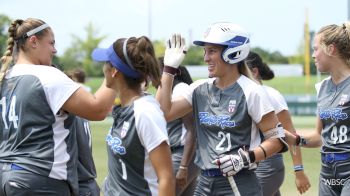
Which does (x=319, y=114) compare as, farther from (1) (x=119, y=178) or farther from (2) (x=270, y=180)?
(1) (x=119, y=178)

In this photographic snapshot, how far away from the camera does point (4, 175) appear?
5.46m

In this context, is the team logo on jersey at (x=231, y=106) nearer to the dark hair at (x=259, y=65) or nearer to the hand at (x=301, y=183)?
the hand at (x=301, y=183)

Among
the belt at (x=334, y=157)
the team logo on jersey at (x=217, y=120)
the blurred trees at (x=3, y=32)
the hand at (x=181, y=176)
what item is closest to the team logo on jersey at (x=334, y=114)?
the belt at (x=334, y=157)

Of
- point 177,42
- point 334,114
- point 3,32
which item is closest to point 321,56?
point 334,114

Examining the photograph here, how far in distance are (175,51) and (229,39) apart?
19.2 inches

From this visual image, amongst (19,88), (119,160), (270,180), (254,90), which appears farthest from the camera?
(270,180)

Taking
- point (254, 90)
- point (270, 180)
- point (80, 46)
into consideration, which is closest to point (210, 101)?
point (254, 90)

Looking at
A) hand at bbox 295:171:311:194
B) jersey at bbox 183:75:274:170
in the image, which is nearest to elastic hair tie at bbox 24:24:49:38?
jersey at bbox 183:75:274:170

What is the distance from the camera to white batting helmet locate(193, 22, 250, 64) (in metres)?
5.93

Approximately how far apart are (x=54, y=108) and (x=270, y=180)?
3335 millimetres

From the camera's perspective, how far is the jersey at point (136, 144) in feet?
15.8

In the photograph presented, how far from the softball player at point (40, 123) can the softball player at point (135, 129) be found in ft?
1.08

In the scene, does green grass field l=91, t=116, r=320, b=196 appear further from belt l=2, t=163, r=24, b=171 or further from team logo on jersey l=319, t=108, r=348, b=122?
belt l=2, t=163, r=24, b=171

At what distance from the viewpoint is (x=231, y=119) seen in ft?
19.1
